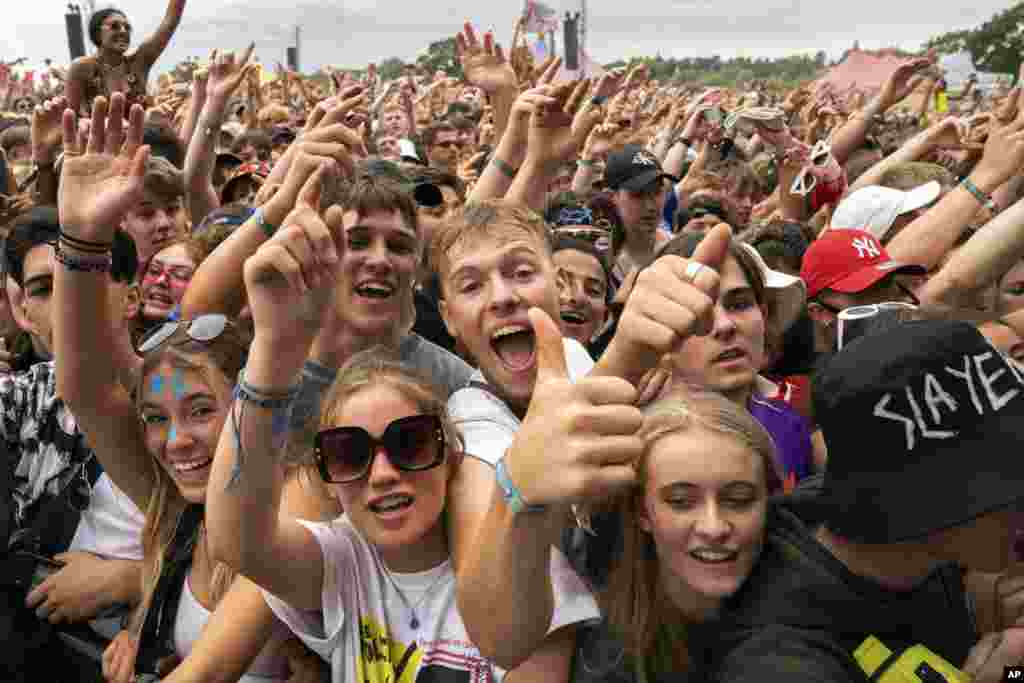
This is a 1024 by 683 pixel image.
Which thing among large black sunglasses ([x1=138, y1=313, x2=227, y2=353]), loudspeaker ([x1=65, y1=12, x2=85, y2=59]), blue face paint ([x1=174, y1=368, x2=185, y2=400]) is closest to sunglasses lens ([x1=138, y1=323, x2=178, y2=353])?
large black sunglasses ([x1=138, y1=313, x2=227, y2=353])

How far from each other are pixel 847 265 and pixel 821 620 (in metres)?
2.03

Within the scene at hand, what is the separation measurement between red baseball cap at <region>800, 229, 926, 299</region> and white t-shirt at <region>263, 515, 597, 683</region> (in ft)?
5.89

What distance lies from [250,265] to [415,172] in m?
2.73

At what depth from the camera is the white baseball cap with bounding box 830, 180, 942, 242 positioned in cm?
396

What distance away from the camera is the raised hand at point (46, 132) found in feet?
14.1

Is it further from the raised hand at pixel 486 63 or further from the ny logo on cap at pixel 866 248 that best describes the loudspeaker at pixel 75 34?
the ny logo on cap at pixel 866 248

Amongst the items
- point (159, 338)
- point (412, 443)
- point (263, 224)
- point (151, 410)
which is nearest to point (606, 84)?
point (263, 224)

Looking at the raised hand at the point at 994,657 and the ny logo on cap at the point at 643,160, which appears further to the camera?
the ny logo on cap at the point at 643,160

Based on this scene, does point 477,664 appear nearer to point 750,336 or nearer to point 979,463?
point 979,463

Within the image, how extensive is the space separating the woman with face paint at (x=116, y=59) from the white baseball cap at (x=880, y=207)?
16.4 ft

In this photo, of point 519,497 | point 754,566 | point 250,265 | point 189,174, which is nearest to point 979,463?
point 754,566

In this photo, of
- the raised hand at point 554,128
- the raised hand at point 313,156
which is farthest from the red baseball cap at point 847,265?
the raised hand at point 313,156

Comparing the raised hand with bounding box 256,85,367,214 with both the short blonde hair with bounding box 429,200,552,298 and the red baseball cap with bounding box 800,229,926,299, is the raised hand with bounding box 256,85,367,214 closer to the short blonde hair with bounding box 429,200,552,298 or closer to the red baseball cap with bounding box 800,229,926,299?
the short blonde hair with bounding box 429,200,552,298

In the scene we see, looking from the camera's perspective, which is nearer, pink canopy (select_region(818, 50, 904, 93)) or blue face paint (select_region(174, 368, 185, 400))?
blue face paint (select_region(174, 368, 185, 400))
